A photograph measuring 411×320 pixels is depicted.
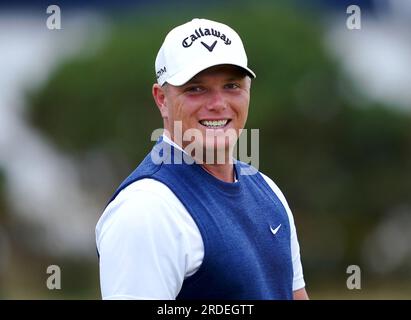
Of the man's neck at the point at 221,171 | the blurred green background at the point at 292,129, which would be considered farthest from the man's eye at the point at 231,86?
the blurred green background at the point at 292,129

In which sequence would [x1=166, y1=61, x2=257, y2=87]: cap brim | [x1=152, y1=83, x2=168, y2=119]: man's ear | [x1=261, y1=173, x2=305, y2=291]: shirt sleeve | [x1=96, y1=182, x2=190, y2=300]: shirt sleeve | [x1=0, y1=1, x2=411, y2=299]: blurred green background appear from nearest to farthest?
1. [x1=96, y1=182, x2=190, y2=300]: shirt sleeve
2. [x1=166, y1=61, x2=257, y2=87]: cap brim
3. [x1=152, y1=83, x2=168, y2=119]: man's ear
4. [x1=261, y1=173, x2=305, y2=291]: shirt sleeve
5. [x1=0, y1=1, x2=411, y2=299]: blurred green background

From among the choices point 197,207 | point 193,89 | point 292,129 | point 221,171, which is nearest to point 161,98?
point 193,89

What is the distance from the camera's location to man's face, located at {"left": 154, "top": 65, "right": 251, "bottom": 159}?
217 centimetres

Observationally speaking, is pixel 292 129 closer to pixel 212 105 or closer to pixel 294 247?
pixel 294 247

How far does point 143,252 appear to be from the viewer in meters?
1.93

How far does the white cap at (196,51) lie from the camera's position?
2166 millimetres

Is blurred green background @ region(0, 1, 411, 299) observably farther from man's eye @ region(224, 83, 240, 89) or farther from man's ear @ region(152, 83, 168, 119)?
man's eye @ region(224, 83, 240, 89)

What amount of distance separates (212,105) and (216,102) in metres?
0.01

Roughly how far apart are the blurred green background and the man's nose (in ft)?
20.8

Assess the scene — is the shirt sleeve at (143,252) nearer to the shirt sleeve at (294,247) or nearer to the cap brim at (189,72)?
the cap brim at (189,72)

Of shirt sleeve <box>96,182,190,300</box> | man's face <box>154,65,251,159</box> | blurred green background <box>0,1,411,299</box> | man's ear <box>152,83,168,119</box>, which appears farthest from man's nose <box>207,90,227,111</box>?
blurred green background <box>0,1,411,299</box>

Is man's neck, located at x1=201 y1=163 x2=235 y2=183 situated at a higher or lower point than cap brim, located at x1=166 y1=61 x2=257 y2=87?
lower
